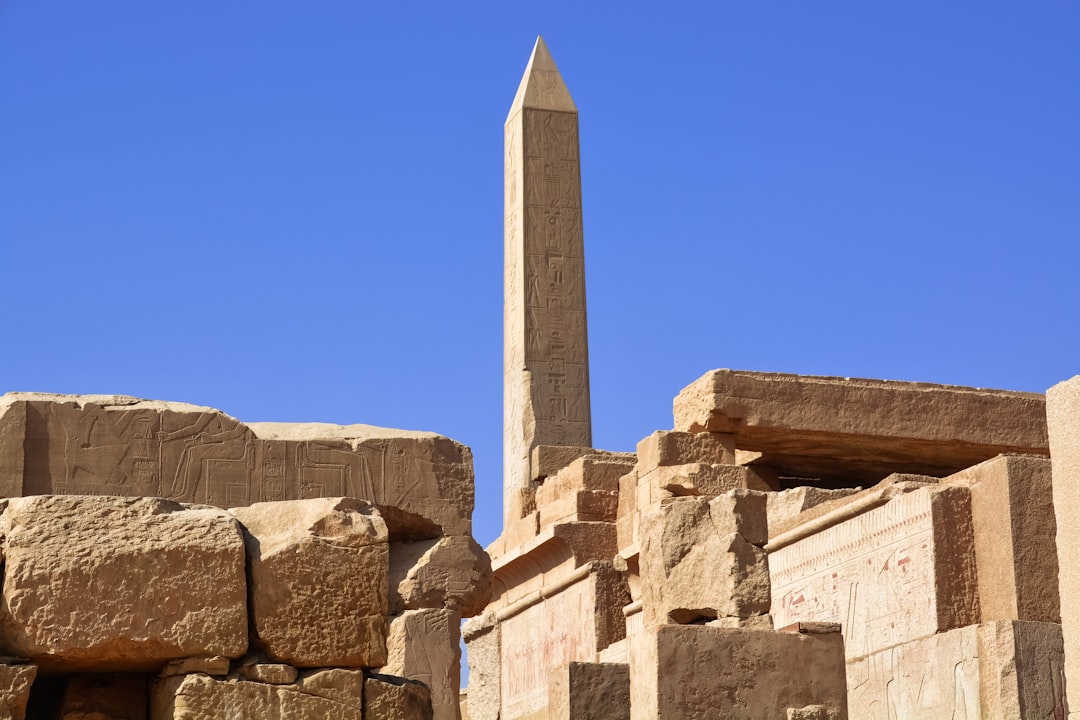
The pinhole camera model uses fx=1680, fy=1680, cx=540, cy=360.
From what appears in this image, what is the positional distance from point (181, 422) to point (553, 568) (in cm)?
580

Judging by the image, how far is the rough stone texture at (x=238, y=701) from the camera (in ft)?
13.9

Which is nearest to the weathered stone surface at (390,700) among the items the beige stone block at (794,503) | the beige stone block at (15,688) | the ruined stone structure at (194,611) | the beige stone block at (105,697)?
the ruined stone structure at (194,611)

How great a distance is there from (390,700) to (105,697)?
746mm

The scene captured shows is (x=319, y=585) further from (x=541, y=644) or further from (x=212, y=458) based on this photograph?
(x=541, y=644)

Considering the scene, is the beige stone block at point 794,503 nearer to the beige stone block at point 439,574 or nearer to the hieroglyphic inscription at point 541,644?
the hieroglyphic inscription at point 541,644

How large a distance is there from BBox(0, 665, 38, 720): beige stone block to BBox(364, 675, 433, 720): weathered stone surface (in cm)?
85

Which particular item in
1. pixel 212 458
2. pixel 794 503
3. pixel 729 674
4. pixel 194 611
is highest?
pixel 794 503

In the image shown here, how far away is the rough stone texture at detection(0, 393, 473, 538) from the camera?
728 cm

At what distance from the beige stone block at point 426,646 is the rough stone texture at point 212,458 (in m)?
0.43

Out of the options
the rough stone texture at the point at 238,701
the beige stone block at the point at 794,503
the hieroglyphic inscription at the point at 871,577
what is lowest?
the rough stone texture at the point at 238,701

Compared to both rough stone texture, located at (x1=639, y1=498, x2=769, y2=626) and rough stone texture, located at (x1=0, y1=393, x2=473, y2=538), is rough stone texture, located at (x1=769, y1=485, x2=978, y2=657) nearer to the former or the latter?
rough stone texture, located at (x1=639, y1=498, x2=769, y2=626)

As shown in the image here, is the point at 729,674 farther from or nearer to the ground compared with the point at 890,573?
nearer to the ground

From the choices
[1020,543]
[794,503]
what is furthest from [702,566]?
[794,503]

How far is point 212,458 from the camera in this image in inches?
298
